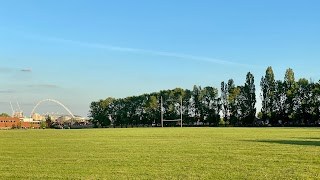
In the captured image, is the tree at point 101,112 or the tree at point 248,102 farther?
the tree at point 101,112

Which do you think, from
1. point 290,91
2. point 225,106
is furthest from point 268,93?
point 225,106

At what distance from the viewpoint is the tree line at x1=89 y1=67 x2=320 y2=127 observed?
8988cm

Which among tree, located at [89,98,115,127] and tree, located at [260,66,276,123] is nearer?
tree, located at [260,66,276,123]

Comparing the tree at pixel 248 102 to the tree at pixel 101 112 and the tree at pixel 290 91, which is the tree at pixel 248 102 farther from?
the tree at pixel 101 112

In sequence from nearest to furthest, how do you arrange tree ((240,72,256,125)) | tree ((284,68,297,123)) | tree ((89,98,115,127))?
tree ((284,68,297,123)) < tree ((240,72,256,125)) < tree ((89,98,115,127))

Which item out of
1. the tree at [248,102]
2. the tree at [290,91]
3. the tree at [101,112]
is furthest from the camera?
the tree at [101,112]

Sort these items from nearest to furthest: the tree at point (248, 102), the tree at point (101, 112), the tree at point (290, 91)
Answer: the tree at point (290, 91), the tree at point (248, 102), the tree at point (101, 112)

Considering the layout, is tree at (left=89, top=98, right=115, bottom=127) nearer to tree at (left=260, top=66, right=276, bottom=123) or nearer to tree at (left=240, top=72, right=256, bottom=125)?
tree at (left=240, top=72, right=256, bottom=125)

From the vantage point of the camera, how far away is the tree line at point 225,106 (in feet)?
295

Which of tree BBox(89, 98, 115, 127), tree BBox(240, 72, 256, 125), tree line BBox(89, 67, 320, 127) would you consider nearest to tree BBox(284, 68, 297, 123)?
tree line BBox(89, 67, 320, 127)

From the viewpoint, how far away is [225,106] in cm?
10162

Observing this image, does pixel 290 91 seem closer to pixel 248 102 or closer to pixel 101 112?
pixel 248 102

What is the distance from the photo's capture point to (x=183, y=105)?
4355 inches

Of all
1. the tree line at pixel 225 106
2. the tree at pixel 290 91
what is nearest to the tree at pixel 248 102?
the tree line at pixel 225 106
